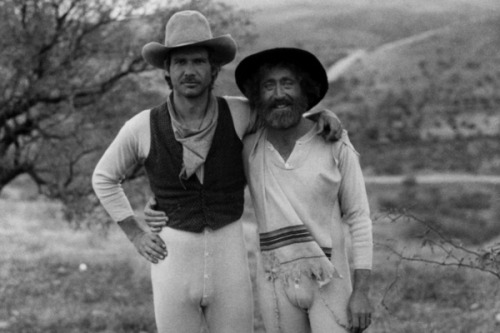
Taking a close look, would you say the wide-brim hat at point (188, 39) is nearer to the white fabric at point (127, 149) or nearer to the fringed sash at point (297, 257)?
the white fabric at point (127, 149)

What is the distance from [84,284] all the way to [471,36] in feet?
108

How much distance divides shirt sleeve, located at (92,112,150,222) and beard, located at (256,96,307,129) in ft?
1.69

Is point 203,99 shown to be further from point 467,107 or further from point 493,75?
point 493,75

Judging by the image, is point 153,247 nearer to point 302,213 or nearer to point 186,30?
point 302,213

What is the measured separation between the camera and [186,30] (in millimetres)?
3156

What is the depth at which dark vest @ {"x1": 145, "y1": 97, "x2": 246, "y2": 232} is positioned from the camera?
3.17 m

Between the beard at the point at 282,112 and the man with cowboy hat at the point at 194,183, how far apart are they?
144mm

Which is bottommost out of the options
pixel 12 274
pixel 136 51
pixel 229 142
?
pixel 12 274

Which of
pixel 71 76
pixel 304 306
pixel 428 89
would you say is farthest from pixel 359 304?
pixel 428 89

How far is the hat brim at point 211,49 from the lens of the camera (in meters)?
3.18

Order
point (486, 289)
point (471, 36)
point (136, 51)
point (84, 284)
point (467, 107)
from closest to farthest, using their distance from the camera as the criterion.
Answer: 1. point (136, 51)
2. point (486, 289)
3. point (84, 284)
4. point (467, 107)
5. point (471, 36)

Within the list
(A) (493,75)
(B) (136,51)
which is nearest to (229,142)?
(B) (136,51)

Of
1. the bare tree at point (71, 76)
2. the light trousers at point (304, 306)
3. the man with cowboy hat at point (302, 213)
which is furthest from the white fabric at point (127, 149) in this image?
the bare tree at point (71, 76)

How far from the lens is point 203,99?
3205mm
